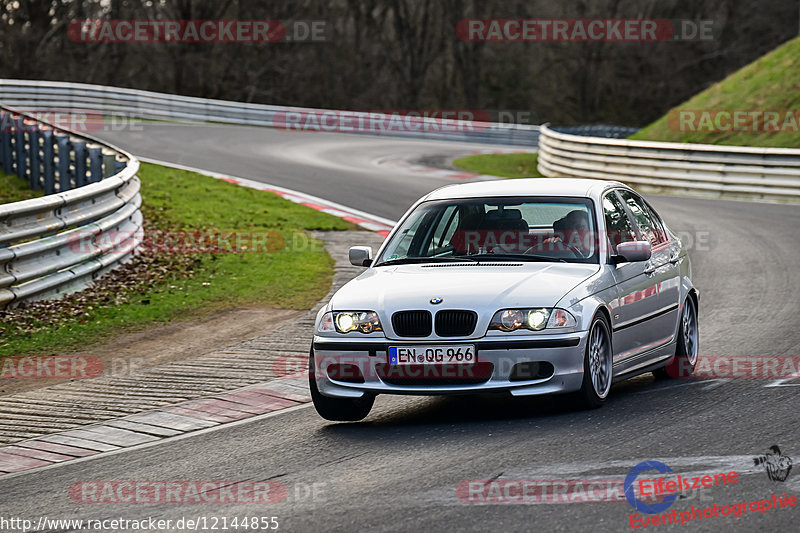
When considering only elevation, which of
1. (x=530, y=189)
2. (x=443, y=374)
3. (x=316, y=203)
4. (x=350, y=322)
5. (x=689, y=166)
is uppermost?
(x=530, y=189)

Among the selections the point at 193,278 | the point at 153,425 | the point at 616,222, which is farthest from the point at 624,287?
the point at 193,278

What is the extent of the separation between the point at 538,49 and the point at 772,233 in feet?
165

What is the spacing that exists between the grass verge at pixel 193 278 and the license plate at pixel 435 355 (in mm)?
4545

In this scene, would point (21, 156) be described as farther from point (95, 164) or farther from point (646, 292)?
point (646, 292)

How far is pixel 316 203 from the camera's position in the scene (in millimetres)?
21703

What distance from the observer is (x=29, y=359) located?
34.1ft

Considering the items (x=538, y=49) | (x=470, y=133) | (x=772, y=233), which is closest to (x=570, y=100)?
(x=538, y=49)

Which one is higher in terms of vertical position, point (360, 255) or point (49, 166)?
point (360, 255)

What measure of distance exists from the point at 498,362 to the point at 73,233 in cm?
709

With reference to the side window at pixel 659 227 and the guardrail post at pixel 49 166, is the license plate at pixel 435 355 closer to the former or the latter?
the side window at pixel 659 227

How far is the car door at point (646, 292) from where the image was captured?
8266mm

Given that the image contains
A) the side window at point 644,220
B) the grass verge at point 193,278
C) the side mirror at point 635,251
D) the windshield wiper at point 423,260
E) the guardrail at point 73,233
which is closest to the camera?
the side mirror at point 635,251

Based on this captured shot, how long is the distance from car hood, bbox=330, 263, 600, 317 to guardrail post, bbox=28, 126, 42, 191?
46.6 feet

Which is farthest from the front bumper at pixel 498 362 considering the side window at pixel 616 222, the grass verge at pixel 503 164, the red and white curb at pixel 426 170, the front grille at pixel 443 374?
the grass verge at pixel 503 164
